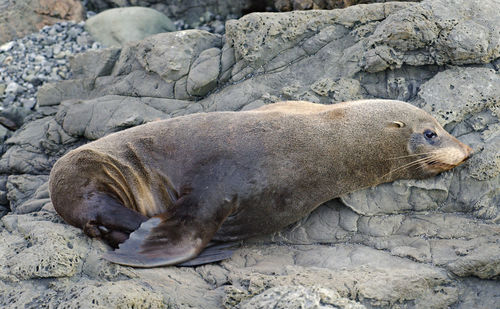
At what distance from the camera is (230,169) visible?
5.57 metres

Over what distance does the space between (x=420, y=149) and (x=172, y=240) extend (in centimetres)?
251

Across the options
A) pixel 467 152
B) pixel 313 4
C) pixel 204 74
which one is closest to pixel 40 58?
pixel 204 74

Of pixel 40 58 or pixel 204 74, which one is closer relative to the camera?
pixel 204 74

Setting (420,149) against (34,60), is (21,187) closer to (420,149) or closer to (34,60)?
(34,60)

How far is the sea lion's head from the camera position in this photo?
590cm

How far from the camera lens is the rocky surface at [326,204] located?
15.7ft

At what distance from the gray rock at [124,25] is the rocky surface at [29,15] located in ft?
2.17

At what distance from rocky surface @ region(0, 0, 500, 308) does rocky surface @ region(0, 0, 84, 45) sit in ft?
8.78

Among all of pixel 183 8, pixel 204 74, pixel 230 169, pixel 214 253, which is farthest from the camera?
pixel 183 8

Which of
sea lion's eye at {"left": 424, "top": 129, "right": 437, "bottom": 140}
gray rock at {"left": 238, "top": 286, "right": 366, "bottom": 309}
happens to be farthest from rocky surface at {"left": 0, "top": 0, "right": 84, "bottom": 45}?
gray rock at {"left": 238, "top": 286, "right": 366, "bottom": 309}

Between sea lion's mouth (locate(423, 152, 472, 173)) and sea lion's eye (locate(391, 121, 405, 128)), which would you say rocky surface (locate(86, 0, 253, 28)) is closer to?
sea lion's eye (locate(391, 121, 405, 128))

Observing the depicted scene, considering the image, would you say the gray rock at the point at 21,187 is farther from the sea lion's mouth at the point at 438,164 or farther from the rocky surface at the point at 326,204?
the sea lion's mouth at the point at 438,164

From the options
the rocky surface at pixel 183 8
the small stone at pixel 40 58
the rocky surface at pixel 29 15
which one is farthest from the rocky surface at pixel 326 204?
the rocky surface at pixel 183 8

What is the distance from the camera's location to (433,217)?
5785 millimetres
